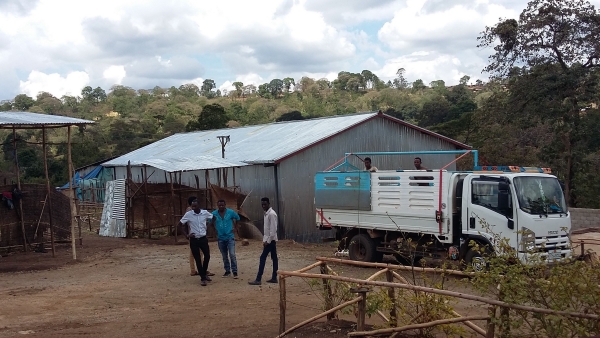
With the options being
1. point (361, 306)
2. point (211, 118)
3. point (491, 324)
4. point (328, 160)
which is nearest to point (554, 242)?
point (361, 306)

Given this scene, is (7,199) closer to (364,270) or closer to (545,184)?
(364,270)

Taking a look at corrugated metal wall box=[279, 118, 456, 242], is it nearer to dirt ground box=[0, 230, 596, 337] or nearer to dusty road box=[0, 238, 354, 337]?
dirt ground box=[0, 230, 596, 337]

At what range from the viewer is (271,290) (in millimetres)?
11109

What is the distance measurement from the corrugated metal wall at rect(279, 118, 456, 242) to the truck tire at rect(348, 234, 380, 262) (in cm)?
724

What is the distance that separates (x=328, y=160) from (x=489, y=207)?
11.2m

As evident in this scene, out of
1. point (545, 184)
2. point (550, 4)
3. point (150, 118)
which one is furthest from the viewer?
point (150, 118)

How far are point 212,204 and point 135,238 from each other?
2.83 metres

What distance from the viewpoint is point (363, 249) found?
46.6 ft

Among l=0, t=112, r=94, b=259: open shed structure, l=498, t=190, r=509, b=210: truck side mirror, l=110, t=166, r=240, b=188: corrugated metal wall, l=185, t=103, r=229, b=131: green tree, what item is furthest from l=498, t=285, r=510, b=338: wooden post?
l=185, t=103, r=229, b=131: green tree

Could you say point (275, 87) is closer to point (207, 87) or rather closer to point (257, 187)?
point (207, 87)

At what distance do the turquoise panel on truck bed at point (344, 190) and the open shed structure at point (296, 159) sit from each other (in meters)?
5.84

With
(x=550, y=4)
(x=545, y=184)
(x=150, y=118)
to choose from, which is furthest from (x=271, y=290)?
(x=150, y=118)

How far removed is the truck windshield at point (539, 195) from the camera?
11.4 meters

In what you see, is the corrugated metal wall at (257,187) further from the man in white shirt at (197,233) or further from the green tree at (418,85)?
the green tree at (418,85)
